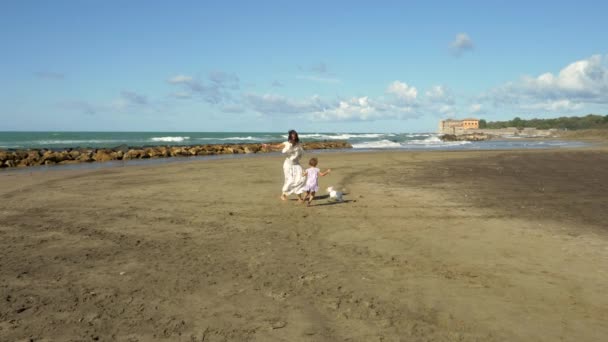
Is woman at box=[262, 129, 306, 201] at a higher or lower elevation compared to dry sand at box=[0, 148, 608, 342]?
higher

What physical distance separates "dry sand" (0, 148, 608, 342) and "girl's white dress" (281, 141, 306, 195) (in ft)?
1.48

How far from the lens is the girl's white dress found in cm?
1014

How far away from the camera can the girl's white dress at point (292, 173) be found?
10141 mm

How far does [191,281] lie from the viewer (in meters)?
4.77

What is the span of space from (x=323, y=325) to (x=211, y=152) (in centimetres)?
3232

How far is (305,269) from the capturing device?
5160 mm

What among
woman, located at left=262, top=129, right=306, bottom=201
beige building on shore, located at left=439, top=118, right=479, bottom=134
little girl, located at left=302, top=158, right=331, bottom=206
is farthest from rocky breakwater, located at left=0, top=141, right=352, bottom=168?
beige building on shore, located at left=439, top=118, right=479, bottom=134

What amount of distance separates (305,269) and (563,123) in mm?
147666

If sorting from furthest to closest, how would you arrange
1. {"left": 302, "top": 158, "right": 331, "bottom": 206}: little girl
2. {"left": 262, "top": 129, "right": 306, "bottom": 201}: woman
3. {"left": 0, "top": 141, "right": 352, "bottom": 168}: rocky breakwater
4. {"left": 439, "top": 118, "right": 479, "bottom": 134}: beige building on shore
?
{"left": 439, "top": 118, "right": 479, "bottom": 134}: beige building on shore < {"left": 0, "top": 141, "right": 352, "bottom": 168}: rocky breakwater < {"left": 262, "top": 129, "right": 306, "bottom": 201}: woman < {"left": 302, "top": 158, "right": 331, "bottom": 206}: little girl

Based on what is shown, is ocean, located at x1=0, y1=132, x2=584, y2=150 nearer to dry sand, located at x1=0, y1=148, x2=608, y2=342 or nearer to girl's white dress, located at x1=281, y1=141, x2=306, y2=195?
girl's white dress, located at x1=281, y1=141, x2=306, y2=195

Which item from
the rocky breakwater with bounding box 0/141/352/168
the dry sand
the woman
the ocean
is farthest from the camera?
the ocean

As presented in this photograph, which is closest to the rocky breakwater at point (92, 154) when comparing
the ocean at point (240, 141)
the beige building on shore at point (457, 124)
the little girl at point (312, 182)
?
the little girl at point (312, 182)

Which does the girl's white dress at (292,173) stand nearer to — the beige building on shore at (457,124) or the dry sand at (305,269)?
the dry sand at (305,269)

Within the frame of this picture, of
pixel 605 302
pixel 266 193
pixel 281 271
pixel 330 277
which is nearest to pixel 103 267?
pixel 281 271
